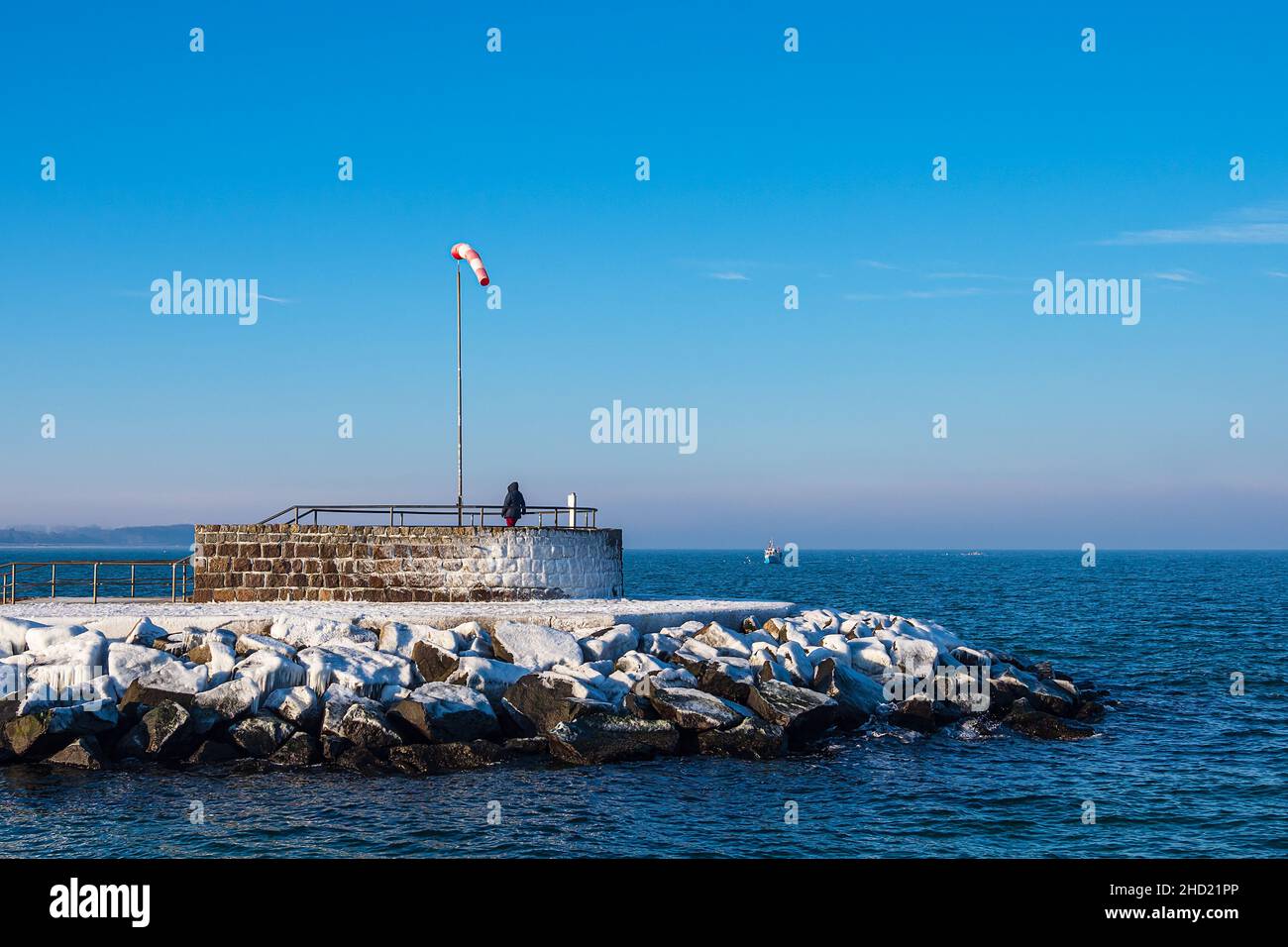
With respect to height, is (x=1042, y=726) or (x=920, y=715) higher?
(x=920, y=715)

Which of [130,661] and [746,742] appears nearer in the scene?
[746,742]

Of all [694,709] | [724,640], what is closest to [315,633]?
[694,709]

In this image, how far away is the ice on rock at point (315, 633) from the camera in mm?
19719

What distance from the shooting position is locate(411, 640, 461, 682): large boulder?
744 inches

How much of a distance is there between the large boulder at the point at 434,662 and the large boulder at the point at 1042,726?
9934 millimetres

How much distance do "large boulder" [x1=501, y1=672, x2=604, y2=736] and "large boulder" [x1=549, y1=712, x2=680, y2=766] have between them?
0.83ft

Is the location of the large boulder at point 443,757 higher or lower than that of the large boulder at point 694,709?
lower

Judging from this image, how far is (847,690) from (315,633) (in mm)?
9340

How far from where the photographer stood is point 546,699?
1797cm

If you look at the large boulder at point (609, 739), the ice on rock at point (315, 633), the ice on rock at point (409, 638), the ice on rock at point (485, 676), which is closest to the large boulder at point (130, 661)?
the ice on rock at point (315, 633)

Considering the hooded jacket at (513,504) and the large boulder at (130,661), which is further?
the hooded jacket at (513,504)

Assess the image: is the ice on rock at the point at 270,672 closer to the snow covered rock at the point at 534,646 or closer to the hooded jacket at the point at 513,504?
the snow covered rock at the point at 534,646

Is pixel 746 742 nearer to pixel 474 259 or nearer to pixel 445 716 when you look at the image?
pixel 445 716
